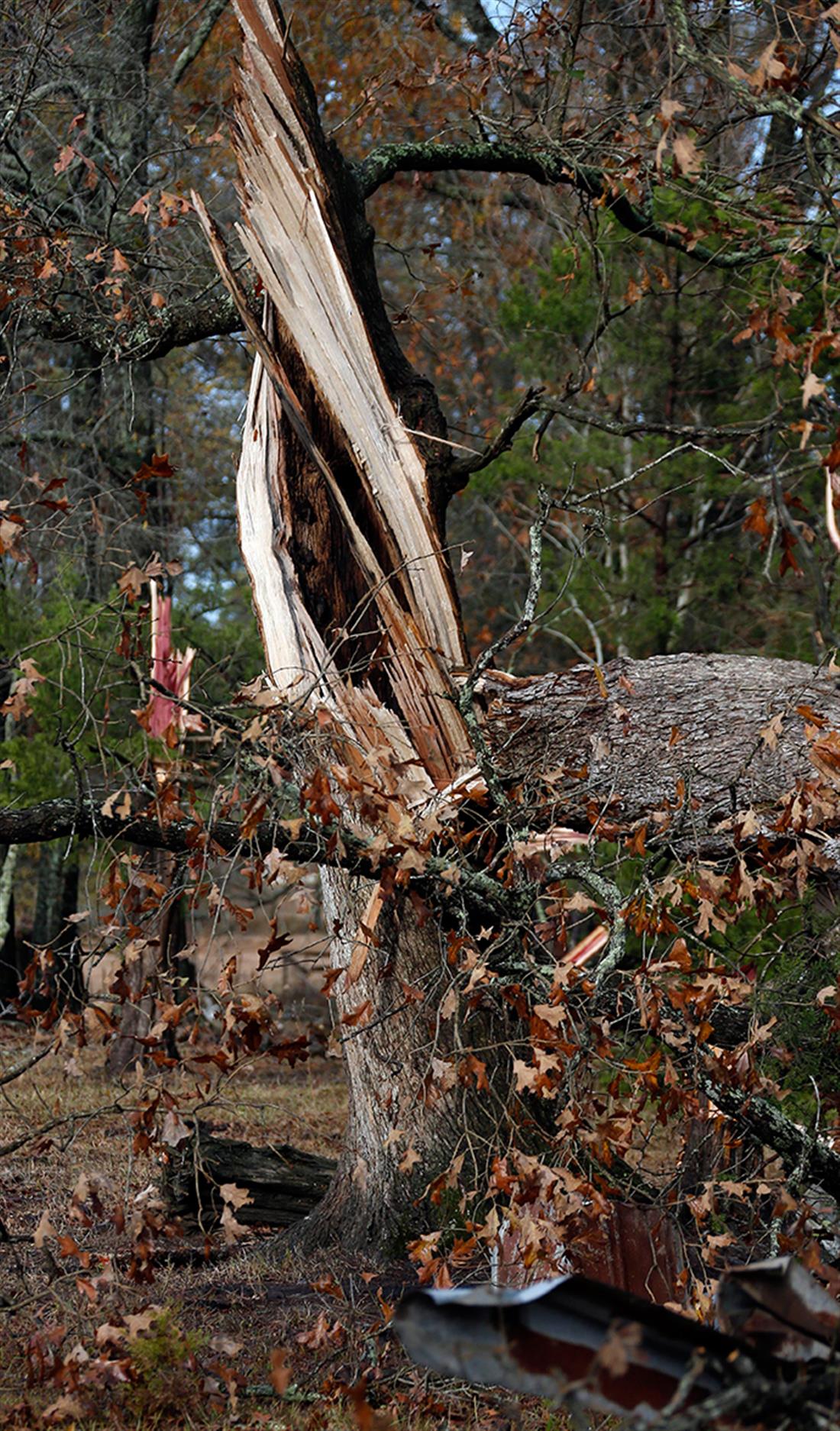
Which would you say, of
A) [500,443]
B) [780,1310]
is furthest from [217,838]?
[780,1310]

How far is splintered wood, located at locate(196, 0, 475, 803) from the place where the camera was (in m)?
5.80

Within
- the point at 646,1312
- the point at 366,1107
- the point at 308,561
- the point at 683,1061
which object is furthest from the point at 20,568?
the point at 646,1312

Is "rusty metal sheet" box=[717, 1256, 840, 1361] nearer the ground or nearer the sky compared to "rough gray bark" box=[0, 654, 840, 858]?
nearer the ground

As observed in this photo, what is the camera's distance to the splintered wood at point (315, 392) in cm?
580

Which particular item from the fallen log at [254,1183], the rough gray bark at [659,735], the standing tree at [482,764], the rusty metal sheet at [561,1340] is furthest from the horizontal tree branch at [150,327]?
the rusty metal sheet at [561,1340]

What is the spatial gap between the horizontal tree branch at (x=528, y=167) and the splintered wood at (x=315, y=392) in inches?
37.5

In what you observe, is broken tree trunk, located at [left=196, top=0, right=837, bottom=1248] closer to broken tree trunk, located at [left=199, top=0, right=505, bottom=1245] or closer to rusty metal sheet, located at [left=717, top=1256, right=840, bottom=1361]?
broken tree trunk, located at [left=199, top=0, right=505, bottom=1245]

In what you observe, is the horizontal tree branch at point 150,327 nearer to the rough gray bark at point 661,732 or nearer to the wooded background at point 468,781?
the wooded background at point 468,781

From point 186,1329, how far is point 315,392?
4009 mm

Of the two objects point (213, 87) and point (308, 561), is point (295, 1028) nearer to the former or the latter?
point (308, 561)

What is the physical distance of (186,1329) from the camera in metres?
4.78

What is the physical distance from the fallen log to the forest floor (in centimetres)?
9

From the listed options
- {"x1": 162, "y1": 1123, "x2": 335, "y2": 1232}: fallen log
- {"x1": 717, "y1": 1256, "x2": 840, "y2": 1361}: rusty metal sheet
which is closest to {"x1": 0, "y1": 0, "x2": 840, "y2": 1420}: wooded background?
{"x1": 162, "y1": 1123, "x2": 335, "y2": 1232}: fallen log

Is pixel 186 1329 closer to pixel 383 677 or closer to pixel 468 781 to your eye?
pixel 468 781
